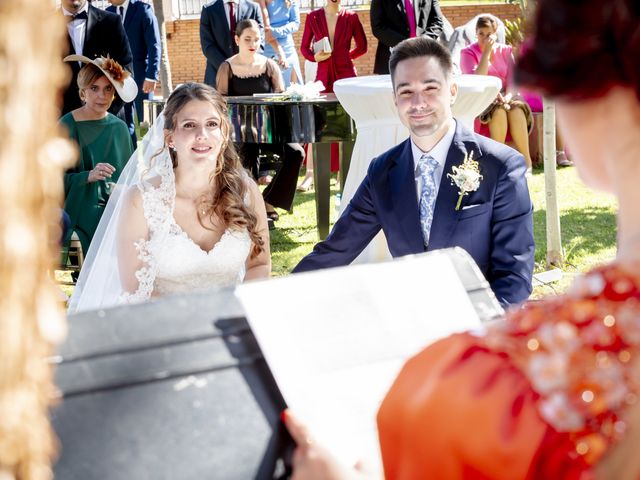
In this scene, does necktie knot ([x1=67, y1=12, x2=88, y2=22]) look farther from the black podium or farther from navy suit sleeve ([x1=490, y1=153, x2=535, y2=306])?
the black podium

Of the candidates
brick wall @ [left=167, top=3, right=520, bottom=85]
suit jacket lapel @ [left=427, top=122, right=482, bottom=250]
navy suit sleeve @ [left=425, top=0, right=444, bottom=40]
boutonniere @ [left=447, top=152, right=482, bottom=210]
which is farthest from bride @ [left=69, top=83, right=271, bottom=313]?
brick wall @ [left=167, top=3, right=520, bottom=85]

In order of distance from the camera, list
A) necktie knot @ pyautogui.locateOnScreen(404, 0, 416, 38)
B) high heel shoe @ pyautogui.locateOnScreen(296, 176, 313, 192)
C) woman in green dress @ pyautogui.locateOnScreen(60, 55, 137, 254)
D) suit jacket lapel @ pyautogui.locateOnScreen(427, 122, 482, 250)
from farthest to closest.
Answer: high heel shoe @ pyautogui.locateOnScreen(296, 176, 313, 192) → necktie knot @ pyautogui.locateOnScreen(404, 0, 416, 38) → woman in green dress @ pyautogui.locateOnScreen(60, 55, 137, 254) → suit jacket lapel @ pyautogui.locateOnScreen(427, 122, 482, 250)

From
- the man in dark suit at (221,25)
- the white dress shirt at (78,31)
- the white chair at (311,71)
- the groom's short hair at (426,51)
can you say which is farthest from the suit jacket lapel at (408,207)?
the white chair at (311,71)

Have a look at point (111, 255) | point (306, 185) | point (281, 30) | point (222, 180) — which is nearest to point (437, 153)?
point (222, 180)

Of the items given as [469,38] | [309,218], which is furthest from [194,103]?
[469,38]

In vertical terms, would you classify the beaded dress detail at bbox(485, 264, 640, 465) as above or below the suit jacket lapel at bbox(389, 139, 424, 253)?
above

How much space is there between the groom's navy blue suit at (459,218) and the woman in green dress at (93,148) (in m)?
2.18

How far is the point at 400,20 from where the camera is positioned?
7.78 meters

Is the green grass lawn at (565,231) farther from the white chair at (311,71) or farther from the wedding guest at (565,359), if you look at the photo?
the wedding guest at (565,359)

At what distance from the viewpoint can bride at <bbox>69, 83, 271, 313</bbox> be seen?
3.30 metres

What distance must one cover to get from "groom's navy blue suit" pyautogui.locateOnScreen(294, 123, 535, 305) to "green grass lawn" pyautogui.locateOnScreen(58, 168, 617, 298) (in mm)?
1923

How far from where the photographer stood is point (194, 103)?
335cm

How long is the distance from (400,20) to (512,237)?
207 inches

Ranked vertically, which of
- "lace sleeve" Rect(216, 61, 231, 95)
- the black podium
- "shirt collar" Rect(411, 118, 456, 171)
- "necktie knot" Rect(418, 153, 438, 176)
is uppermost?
the black podium
